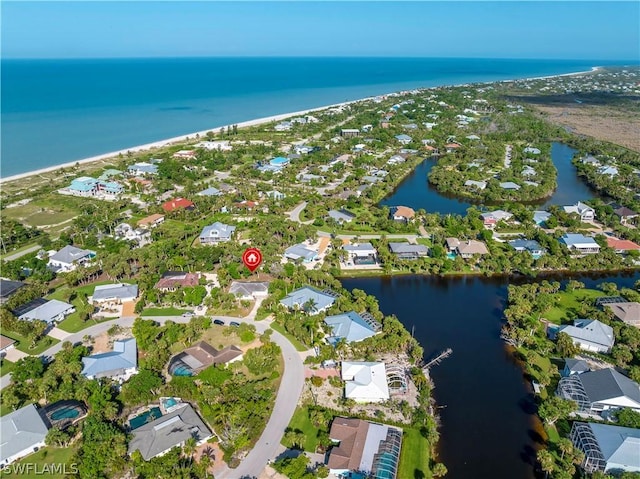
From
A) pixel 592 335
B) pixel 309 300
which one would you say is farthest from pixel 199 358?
pixel 592 335

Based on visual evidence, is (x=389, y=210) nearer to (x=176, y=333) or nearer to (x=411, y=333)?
(x=411, y=333)

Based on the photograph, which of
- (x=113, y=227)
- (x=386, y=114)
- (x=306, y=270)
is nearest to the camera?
(x=306, y=270)

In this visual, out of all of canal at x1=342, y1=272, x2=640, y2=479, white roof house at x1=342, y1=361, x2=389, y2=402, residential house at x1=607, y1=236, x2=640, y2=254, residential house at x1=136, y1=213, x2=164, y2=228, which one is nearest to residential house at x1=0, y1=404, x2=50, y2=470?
white roof house at x1=342, y1=361, x2=389, y2=402

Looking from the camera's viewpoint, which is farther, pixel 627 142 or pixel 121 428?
pixel 627 142

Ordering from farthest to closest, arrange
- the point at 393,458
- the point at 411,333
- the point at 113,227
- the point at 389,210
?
1. the point at 389,210
2. the point at 113,227
3. the point at 411,333
4. the point at 393,458

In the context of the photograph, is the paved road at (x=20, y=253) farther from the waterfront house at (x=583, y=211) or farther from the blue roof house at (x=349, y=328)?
the waterfront house at (x=583, y=211)

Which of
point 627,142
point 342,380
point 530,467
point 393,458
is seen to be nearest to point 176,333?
point 342,380

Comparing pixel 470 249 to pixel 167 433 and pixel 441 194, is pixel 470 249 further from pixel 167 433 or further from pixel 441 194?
pixel 167 433

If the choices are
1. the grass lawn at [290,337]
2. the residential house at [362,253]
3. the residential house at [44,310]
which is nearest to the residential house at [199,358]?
the grass lawn at [290,337]
